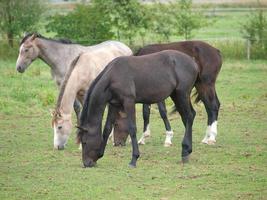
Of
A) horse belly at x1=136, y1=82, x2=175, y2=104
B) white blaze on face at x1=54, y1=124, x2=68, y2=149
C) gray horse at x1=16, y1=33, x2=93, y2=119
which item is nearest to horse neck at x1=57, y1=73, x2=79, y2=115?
white blaze on face at x1=54, y1=124, x2=68, y2=149

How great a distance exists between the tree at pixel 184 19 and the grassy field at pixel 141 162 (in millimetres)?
10793

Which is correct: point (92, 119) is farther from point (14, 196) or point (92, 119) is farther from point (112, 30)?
point (112, 30)

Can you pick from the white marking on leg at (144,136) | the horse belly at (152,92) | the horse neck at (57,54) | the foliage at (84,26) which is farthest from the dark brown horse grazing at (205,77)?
the foliage at (84,26)

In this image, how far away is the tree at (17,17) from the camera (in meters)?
31.1

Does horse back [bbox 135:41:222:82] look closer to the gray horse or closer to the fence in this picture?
the gray horse

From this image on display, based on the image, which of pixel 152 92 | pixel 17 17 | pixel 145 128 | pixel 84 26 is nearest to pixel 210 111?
pixel 145 128

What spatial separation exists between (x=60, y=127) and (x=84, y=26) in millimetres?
16992

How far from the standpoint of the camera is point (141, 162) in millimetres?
12109

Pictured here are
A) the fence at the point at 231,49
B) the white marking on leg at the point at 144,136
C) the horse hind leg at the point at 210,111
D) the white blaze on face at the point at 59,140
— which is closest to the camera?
the white blaze on face at the point at 59,140

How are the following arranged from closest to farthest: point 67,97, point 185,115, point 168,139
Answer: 1. point 185,115
2. point 67,97
3. point 168,139

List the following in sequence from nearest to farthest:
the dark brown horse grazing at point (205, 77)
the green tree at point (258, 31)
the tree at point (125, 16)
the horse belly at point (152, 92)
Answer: the horse belly at point (152, 92) < the dark brown horse grazing at point (205, 77) < the green tree at point (258, 31) < the tree at point (125, 16)

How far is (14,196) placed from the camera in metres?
9.58

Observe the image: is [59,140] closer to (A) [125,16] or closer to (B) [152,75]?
(B) [152,75]

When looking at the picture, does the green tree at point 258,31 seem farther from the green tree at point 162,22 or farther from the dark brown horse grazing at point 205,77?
the dark brown horse grazing at point 205,77
